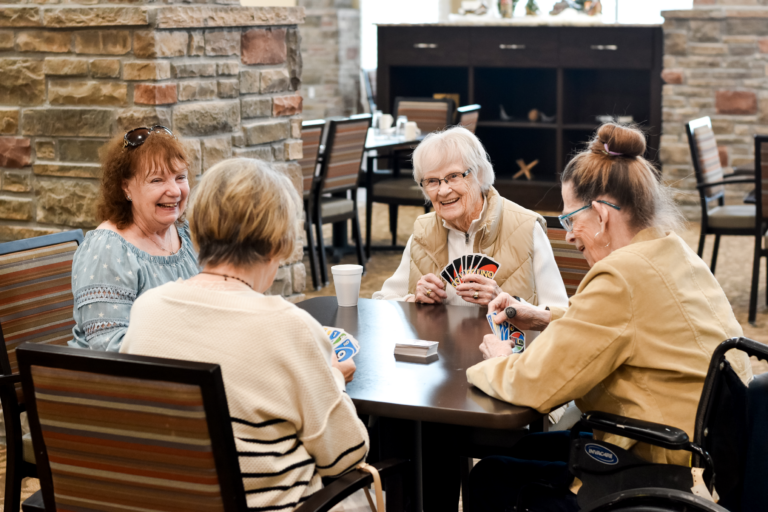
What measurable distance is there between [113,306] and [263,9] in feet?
5.15

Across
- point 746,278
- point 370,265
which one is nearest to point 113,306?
point 370,265

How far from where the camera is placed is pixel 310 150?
16.6ft

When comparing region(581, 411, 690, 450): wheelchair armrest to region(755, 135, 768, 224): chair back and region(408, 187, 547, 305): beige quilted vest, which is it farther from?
region(755, 135, 768, 224): chair back

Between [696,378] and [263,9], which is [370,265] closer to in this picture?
[263,9]

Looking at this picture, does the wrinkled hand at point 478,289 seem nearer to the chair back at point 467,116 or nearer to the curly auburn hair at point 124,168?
the curly auburn hair at point 124,168

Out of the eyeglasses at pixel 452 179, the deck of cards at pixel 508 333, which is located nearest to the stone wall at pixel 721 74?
the eyeglasses at pixel 452 179

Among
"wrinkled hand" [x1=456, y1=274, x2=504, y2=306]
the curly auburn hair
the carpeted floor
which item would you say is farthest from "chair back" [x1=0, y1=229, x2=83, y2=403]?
the carpeted floor

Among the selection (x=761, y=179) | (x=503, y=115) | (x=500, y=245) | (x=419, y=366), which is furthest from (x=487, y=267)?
(x=503, y=115)

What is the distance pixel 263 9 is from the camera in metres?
3.24

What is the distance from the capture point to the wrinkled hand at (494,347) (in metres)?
1.93

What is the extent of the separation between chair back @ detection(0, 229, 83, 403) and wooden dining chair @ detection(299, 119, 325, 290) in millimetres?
2510

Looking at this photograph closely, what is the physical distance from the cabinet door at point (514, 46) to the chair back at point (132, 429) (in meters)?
6.67

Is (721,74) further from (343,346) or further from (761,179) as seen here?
(343,346)

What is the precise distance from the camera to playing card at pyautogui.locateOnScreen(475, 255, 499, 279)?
243 cm
